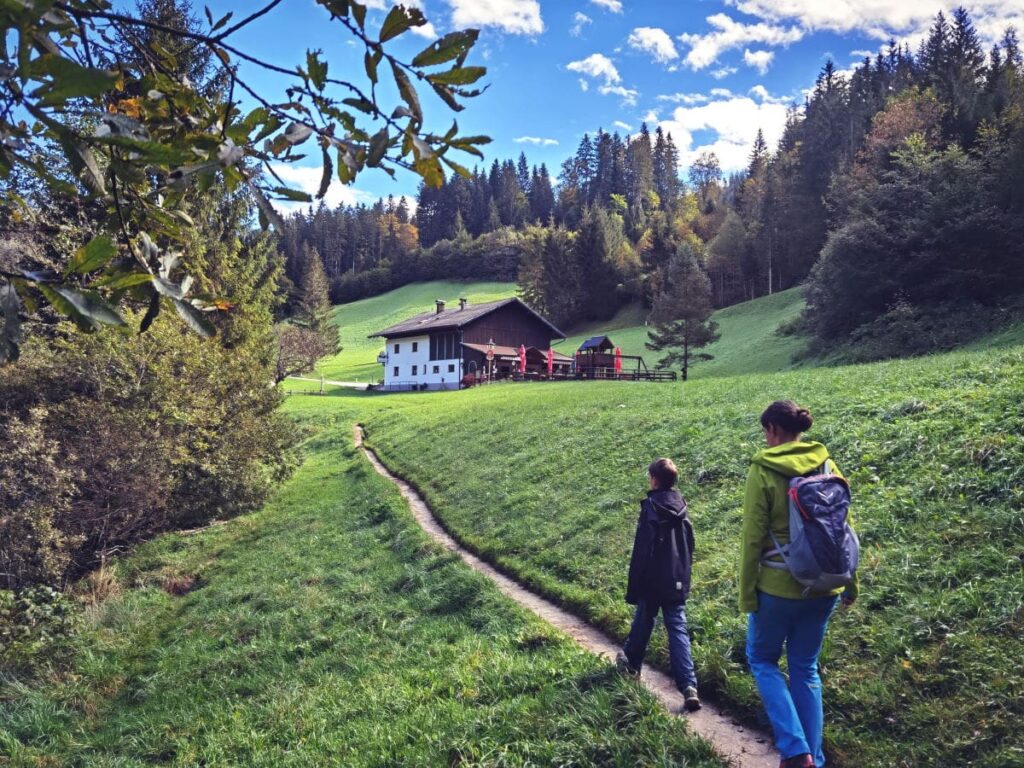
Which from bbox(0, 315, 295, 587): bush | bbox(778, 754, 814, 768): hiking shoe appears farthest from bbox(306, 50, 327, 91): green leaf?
bbox(0, 315, 295, 587): bush

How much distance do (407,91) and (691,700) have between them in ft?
16.4

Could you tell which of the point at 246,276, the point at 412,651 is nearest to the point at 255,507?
the point at 246,276

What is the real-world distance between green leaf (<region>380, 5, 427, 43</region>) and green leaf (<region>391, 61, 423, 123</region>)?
0.26 ft

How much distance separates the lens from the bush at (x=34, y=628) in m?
8.74

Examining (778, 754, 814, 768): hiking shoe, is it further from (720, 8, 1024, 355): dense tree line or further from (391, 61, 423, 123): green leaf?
(720, 8, 1024, 355): dense tree line

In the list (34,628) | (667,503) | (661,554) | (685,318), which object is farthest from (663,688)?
(685,318)

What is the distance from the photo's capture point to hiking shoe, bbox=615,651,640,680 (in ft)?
18.1

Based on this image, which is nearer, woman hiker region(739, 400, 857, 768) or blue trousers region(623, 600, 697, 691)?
woman hiker region(739, 400, 857, 768)

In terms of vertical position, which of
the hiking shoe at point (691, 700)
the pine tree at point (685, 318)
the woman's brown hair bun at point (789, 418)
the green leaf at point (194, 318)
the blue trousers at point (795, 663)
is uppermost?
the pine tree at point (685, 318)

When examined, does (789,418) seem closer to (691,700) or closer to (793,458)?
(793,458)

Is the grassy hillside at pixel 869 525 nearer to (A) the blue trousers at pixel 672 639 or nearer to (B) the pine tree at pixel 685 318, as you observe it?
(A) the blue trousers at pixel 672 639

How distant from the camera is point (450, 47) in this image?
6.00ft

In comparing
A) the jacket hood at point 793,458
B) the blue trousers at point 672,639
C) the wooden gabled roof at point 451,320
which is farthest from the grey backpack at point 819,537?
the wooden gabled roof at point 451,320

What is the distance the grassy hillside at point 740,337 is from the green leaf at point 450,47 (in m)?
37.0
